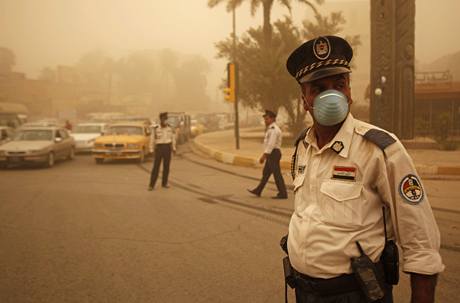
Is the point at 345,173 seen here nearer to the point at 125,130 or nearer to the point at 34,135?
the point at 34,135

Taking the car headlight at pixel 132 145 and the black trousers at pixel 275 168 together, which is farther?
the car headlight at pixel 132 145

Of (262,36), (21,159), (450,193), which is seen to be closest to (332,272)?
(450,193)

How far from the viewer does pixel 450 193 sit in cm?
893

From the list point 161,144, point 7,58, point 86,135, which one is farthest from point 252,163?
point 7,58

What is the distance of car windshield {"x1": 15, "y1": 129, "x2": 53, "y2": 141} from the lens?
627 inches

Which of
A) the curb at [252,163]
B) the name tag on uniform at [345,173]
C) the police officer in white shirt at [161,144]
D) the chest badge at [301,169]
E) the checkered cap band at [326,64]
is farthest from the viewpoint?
the curb at [252,163]

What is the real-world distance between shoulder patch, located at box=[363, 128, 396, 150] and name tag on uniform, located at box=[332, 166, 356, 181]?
0.15 meters

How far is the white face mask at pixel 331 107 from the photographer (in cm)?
185

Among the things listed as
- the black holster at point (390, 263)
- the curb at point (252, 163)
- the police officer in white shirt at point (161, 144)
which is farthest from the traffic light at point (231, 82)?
the black holster at point (390, 263)

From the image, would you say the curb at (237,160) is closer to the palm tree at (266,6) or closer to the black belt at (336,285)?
the palm tree at (266,6)

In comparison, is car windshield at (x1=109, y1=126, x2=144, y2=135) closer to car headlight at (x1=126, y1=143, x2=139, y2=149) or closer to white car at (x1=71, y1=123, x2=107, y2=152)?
white car at (x1=71, y1=123, x2=107, y2=152)

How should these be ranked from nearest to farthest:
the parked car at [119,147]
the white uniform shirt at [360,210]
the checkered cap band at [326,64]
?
the white uniform shirt at [360,210] < the checkered cap band at [326,64] < the parked car at [119,147]

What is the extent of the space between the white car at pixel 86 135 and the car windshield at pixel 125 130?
1330mm

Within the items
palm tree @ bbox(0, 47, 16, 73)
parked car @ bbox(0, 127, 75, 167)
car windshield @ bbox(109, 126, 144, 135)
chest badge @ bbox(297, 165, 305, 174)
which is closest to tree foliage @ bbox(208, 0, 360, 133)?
car windshield @ bbox(109, 126, 144, 135)
